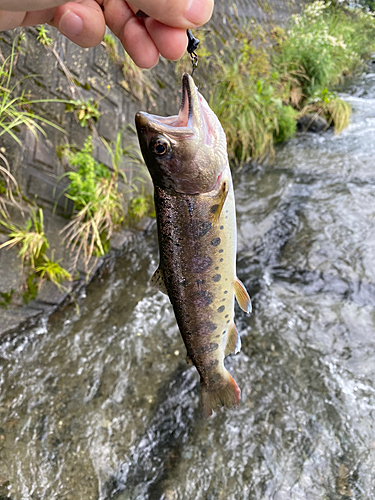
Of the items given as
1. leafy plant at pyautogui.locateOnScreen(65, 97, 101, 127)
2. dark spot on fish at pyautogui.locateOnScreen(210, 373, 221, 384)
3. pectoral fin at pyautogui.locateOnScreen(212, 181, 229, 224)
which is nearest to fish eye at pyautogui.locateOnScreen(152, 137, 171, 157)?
pectoral fin at pyautogui.locateOnScreen(212, 181, 229, 224)

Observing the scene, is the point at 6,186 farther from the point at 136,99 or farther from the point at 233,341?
the point at 233,341

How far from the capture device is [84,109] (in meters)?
4.34

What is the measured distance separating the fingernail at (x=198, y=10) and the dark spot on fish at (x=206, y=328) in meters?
1.46

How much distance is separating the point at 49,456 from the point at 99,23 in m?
3.17

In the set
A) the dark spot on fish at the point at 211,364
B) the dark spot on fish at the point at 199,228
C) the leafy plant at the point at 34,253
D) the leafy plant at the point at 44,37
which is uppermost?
the dark spot on fish at the point at 199,228

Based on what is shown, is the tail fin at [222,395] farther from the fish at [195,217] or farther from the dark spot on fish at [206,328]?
the dark spot on fish at [206,328]

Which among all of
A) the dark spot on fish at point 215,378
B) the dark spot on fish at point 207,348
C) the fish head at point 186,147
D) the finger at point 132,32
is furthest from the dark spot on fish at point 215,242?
the finger at point 132,32

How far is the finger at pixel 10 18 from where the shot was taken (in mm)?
1794

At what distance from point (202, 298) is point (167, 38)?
4.51 feet

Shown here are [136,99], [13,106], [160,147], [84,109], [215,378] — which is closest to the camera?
[160,147]

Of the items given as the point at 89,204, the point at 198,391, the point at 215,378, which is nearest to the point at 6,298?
the point at 89,204

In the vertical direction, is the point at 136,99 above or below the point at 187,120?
below

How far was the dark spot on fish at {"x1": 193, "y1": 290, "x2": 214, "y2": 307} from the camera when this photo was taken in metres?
1.73

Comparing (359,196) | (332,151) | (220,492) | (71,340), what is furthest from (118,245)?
(332,151)
